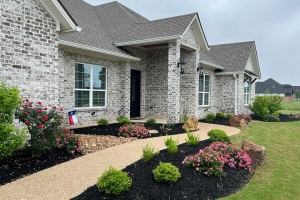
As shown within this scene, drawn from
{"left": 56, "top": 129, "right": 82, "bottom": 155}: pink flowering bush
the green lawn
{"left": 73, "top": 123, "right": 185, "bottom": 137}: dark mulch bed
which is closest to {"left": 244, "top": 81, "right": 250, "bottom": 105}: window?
{"left": 73, "top": 123, "right": 185, "bottom": 137}: dark mulch bed

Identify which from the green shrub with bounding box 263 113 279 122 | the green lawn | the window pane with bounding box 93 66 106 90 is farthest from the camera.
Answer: the green shrub with bounding box 263 113 279 122

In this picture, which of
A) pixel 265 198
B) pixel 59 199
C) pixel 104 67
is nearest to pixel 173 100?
pixel 104 67

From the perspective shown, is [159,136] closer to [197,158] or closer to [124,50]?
[197,158]

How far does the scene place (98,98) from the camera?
37.5ft

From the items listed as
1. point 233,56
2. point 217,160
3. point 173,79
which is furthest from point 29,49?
point 233,56

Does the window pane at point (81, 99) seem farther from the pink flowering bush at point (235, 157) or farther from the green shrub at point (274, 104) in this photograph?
the green shrub at point (274, 104)

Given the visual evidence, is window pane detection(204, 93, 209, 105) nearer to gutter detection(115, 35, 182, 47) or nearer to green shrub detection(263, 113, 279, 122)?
green shrub detection(263, 113, 279, 122)

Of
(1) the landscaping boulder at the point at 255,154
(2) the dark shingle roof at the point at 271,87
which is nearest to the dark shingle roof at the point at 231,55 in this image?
(1) the landscaping boulder at the point at 255,154

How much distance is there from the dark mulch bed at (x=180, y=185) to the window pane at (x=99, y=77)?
6620 millimetres

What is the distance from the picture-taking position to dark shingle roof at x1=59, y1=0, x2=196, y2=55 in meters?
10.9

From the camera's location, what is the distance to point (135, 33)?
12.6m

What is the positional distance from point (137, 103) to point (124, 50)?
327 cm

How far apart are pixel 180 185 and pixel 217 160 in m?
1.22

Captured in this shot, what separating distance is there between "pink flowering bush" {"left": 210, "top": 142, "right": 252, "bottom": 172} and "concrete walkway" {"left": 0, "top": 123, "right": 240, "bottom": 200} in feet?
6.85
